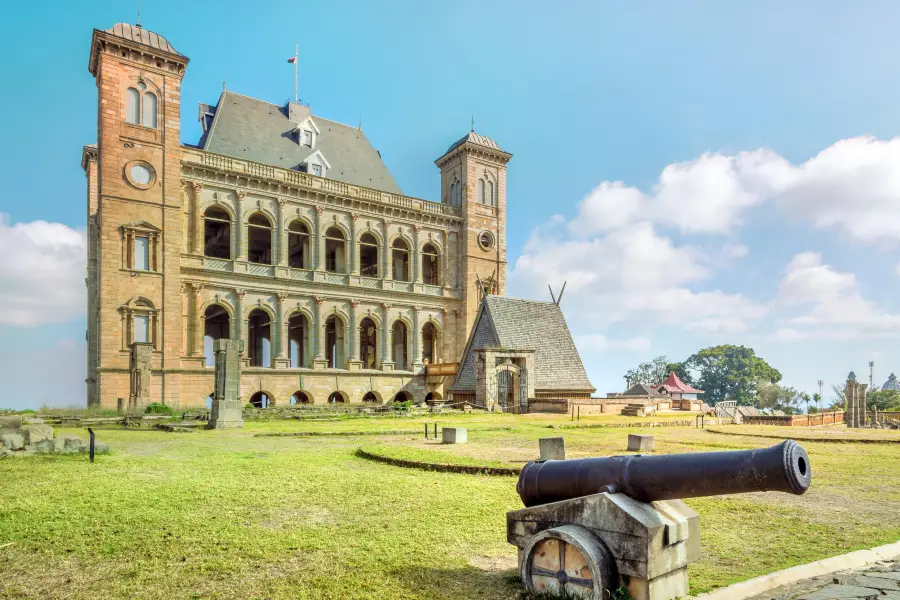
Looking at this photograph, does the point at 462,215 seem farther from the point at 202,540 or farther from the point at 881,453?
the point at 202,540

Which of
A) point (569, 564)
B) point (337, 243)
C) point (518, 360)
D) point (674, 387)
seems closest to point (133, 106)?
point (337, 243)

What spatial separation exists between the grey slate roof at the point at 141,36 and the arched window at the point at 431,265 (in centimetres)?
2220

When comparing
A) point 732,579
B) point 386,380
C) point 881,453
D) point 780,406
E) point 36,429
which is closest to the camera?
point 732,579

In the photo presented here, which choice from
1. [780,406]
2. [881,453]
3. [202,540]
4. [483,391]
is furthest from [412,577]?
[780,406]

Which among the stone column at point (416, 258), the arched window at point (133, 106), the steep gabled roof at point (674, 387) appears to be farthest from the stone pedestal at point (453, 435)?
the steep gabled roof at point (674, 387)

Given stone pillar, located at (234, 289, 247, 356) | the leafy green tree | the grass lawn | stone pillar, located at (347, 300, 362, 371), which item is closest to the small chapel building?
stone pillar, located at (347, 300, 362, 371)

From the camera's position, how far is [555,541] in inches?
179

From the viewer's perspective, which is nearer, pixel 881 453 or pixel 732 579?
pixel 732 579

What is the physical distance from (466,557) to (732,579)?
217 centimetres

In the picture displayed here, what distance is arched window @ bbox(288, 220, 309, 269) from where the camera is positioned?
43812 mm

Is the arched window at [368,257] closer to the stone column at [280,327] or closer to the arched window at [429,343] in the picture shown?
the arched window at [429,343]

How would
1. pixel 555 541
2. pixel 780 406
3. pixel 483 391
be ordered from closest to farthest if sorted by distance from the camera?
1. pixel 555 541
2. pixel 483 391
3. pixel 780 406

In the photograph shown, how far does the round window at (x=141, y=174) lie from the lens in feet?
117

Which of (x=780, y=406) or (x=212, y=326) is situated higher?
(x=212, y=326)
